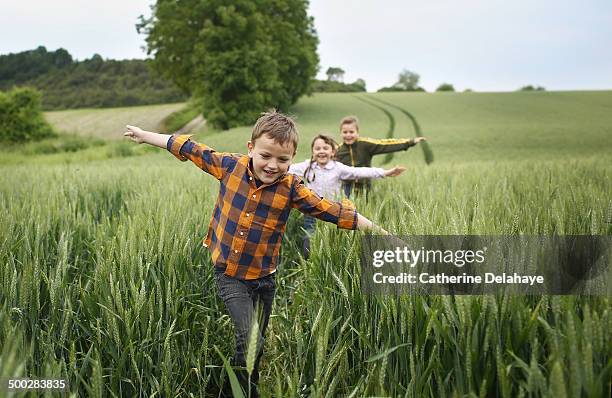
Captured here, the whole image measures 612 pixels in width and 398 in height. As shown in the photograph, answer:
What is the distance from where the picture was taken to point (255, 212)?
6.54 ft

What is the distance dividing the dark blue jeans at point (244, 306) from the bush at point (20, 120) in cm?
3743

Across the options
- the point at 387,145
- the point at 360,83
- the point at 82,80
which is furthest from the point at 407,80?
the point at 387,145

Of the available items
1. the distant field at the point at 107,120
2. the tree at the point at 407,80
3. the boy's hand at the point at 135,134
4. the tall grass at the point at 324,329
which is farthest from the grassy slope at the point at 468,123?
the tree at the point at 407,80

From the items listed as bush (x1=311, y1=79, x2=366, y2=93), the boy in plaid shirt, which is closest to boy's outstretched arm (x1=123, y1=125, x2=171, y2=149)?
the boy in plaid shirt

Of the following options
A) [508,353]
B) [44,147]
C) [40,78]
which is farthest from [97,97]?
[508,353]

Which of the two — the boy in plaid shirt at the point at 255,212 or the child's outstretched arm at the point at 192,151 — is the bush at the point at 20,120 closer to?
the child's outstretched arm at the point at 192,151

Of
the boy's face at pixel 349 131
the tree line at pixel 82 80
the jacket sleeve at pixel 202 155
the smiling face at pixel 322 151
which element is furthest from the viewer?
the tree line at pixel 82 80

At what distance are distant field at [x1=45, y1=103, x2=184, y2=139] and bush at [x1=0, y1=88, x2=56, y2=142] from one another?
242 centimetres

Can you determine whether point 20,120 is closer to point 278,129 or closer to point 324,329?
point 278,129

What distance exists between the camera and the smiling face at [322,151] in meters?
3.83

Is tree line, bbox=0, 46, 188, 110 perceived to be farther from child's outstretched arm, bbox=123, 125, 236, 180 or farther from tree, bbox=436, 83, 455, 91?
child's outstretched arm, bbox=123, 125, 236, 180

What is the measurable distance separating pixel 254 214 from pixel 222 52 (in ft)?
85.0

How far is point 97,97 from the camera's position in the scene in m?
53.7

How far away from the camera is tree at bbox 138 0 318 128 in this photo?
25344 mm
